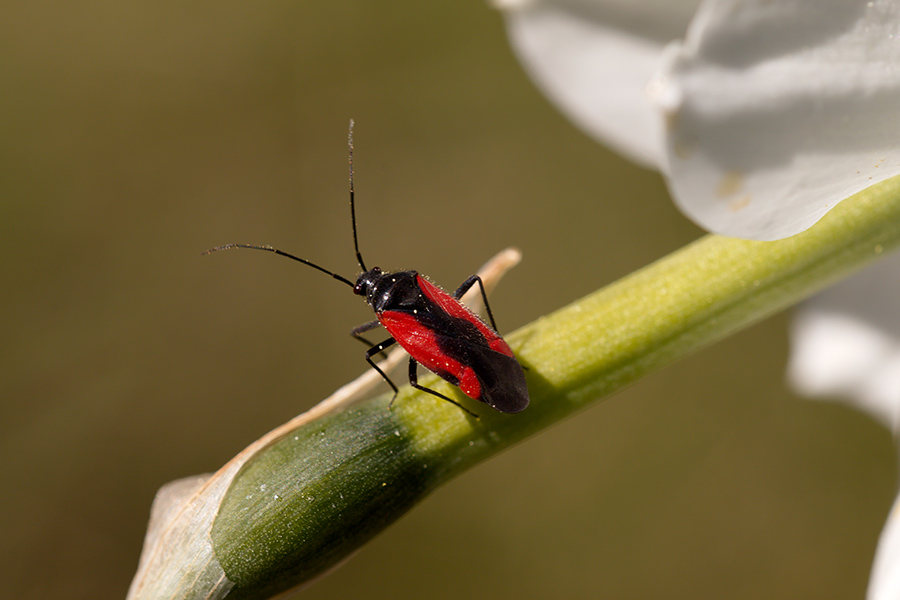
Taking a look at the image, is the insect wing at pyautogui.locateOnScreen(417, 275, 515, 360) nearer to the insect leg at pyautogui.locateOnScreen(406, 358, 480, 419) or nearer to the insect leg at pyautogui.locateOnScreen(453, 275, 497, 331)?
the insect leg at pyautogui.locateOnScreen(453, 275, 497, 331)

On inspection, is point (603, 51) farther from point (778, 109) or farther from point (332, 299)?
point (332, 299)

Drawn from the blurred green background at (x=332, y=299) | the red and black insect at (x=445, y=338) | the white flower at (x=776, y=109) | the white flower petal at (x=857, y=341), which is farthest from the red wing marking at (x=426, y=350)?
the blurred green background at (x=332, y=299)

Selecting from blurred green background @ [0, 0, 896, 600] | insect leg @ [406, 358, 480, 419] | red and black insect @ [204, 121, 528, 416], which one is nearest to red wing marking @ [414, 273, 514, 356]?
red and black insect @ [204, 121, 528, 416]

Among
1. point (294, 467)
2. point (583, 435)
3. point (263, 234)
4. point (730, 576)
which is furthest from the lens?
point (263, 234)

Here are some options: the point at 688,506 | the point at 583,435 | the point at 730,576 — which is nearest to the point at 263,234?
the point at 583,435

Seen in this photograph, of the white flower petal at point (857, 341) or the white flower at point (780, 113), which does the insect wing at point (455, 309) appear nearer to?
the white flower at point (780, 113)

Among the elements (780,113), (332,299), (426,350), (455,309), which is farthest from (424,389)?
(332,299)

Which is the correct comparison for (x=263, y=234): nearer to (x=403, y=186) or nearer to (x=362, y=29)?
(x=403, y=186)
